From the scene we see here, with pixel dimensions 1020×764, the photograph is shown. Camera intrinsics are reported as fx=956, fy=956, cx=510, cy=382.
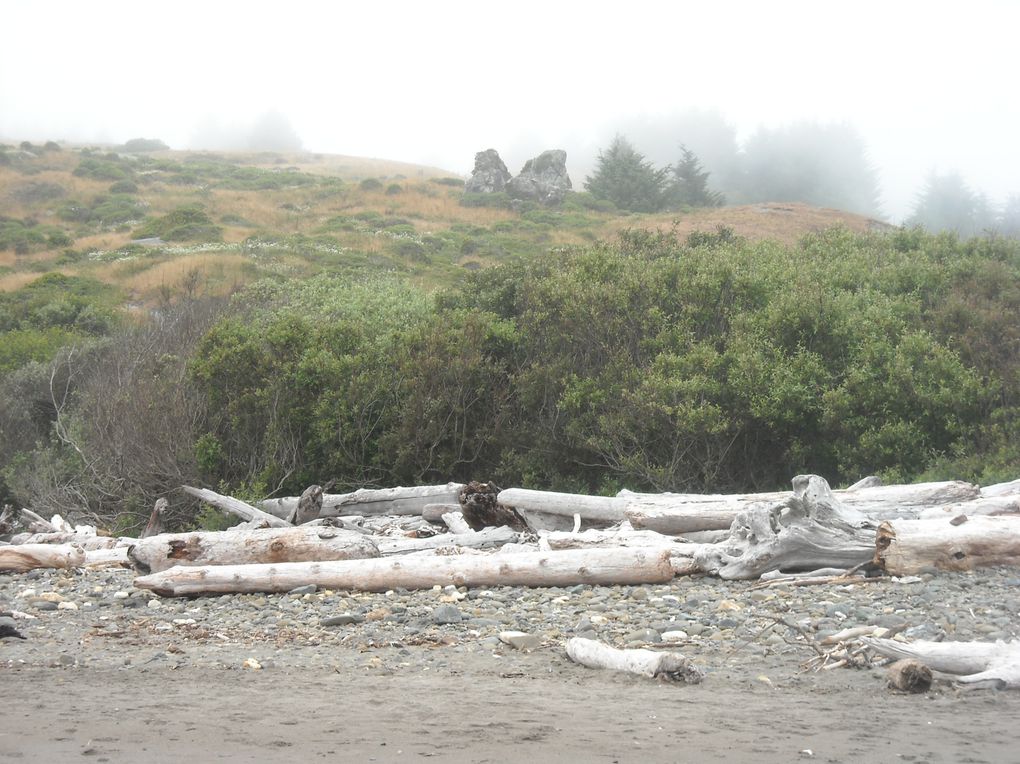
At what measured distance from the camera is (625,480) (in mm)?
14750

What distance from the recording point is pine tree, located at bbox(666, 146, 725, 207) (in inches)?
2377

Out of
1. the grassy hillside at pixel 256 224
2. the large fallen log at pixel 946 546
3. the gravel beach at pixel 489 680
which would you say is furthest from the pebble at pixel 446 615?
the grassy hillside at pixel 256 224

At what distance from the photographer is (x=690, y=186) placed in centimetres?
6122

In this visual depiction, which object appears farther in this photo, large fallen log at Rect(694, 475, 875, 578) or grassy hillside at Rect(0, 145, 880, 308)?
grassy hillside at Rect(0, 145, 880, 308)

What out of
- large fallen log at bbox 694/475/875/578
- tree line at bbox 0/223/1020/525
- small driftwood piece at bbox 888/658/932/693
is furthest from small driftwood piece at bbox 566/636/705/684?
tree line at bbox 0/223/1020/525

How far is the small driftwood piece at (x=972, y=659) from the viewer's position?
17.2ft

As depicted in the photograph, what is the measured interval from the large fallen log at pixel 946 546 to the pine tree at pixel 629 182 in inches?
2048

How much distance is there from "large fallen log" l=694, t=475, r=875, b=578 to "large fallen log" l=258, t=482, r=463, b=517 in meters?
5.35

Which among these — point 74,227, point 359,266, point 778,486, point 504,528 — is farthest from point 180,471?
point 74,227

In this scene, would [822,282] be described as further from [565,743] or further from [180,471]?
[565,743]

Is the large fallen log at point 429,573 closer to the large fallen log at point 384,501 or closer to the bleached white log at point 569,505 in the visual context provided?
the bleached white log at point 569,505

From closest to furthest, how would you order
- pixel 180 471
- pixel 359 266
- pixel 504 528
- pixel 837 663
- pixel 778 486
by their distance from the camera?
pixel 837 663 < pixel 504 528 < pixel 778 486 < pixel 180 471 < pixel 359 266

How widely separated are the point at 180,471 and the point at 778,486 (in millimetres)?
9377

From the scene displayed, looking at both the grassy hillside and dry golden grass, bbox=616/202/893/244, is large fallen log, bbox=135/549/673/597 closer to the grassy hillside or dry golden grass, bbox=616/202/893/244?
the grassy hillside
